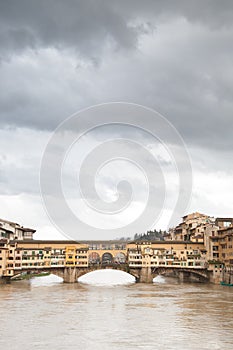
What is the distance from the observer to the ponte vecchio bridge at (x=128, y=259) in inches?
3115

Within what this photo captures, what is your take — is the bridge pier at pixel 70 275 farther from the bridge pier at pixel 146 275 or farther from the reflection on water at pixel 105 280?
the bridge pier at pixel 146 275

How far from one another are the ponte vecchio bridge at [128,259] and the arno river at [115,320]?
1940 cm

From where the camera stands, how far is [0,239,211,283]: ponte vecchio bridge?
79.1m

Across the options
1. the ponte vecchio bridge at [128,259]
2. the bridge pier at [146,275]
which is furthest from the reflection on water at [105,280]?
the bridge pier at [146,275]

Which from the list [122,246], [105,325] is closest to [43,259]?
[122,246]

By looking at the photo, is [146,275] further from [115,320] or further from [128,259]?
[115,320]

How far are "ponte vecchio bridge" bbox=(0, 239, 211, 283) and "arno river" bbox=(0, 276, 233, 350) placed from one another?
19401mm

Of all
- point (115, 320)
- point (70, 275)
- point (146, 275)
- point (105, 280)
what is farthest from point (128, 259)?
point (115, 320)

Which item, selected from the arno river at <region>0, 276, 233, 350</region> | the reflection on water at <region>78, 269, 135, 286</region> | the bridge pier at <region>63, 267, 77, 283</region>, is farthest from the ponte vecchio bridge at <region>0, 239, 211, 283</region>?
the arno river at <region>0, 276, 233, 350</region>

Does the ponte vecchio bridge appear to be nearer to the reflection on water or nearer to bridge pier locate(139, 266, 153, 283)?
bridge pier locate(139, 266, 153, 283)

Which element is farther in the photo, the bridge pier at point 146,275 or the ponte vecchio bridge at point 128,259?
the bridge pier at point 146,275

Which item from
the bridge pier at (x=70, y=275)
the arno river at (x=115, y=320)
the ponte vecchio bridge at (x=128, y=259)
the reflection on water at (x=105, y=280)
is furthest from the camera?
the reflection on water at (x=105, y=280)

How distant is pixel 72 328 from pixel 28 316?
23.8ft

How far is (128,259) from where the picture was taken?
82562mm
